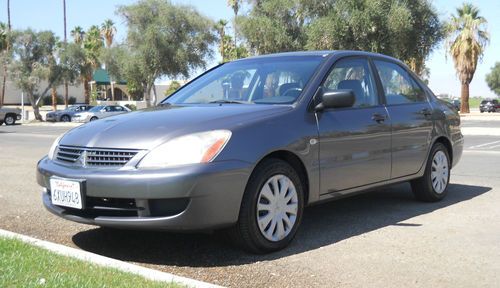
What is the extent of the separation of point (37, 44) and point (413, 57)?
28987 mm

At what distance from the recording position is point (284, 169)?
14.9 feet

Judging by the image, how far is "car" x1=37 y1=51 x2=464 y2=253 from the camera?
4.06 metres

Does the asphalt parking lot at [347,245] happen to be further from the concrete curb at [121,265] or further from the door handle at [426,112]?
the door handle at [426,112]

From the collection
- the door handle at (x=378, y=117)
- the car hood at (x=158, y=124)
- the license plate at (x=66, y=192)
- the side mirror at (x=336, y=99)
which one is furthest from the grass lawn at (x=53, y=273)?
the door handle at (x=378, y=117)

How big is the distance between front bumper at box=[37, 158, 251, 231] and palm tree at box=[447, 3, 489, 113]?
135ft

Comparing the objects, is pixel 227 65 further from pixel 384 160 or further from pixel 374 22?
pixel 374 22

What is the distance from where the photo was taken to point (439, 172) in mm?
6652

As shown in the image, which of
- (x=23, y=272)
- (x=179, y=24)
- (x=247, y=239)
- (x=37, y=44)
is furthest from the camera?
(x=37, y=44)

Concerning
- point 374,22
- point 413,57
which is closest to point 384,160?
point 374,22

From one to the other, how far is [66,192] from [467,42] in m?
42.3

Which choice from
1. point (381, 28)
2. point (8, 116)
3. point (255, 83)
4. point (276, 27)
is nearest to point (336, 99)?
point (255, 83)

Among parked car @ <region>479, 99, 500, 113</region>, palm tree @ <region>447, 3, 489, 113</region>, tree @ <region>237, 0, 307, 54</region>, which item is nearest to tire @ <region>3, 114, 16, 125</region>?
tree @ <region>237, 0, 307, 54</region>

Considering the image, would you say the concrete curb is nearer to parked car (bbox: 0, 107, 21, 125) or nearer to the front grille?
the front grille

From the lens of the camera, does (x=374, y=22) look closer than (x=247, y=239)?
No
